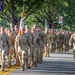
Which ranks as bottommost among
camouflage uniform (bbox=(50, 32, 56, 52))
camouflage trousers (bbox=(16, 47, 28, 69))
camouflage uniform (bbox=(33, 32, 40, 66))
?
camouflage trousers (bbox=(16, 47, 28, 69))

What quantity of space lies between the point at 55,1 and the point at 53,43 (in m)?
15.6

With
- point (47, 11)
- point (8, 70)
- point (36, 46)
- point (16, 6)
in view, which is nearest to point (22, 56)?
point (8, 70)

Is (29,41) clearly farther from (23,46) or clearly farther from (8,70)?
(8,70)

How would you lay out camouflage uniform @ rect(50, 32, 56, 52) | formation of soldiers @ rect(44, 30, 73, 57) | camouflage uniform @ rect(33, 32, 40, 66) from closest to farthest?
camouflage uniform @ rect(33, 32, 40, 66) → formation of soldiers @ rect(44, 30, 73, 57) → camouflage uniform @ rect(50, 32, 56, 52)

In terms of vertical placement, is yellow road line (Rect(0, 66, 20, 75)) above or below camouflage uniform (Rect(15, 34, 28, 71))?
below

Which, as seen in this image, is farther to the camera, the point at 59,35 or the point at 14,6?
the point at 14,6

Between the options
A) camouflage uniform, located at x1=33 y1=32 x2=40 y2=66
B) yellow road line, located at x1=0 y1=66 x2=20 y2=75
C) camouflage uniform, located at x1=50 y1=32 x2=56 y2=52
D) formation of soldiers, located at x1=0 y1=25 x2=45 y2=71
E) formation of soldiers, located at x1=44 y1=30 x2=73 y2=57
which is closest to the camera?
yellow road line, located at x1=0 y1=66 x2=20 y2=75

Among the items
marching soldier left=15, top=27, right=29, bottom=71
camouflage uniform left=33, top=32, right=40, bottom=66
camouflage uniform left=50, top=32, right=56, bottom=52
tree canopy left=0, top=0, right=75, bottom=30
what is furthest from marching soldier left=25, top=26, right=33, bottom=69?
tree canopy left=0, top=0, right=75, bottom=30

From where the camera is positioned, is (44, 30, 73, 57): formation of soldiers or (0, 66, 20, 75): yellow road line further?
(44, 30, 73, 57): formation of soldiers

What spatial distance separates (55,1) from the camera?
50.8m

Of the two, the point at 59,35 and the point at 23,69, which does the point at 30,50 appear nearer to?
the point at 23,69

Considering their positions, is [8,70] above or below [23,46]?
below

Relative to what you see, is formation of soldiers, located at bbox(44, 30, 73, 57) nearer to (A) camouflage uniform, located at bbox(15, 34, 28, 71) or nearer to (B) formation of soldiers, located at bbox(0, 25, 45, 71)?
(B) formation of soldiers, located at bbox(0, 25, 45, 71)

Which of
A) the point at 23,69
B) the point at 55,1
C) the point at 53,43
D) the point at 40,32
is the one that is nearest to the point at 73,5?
the point at 55,1
